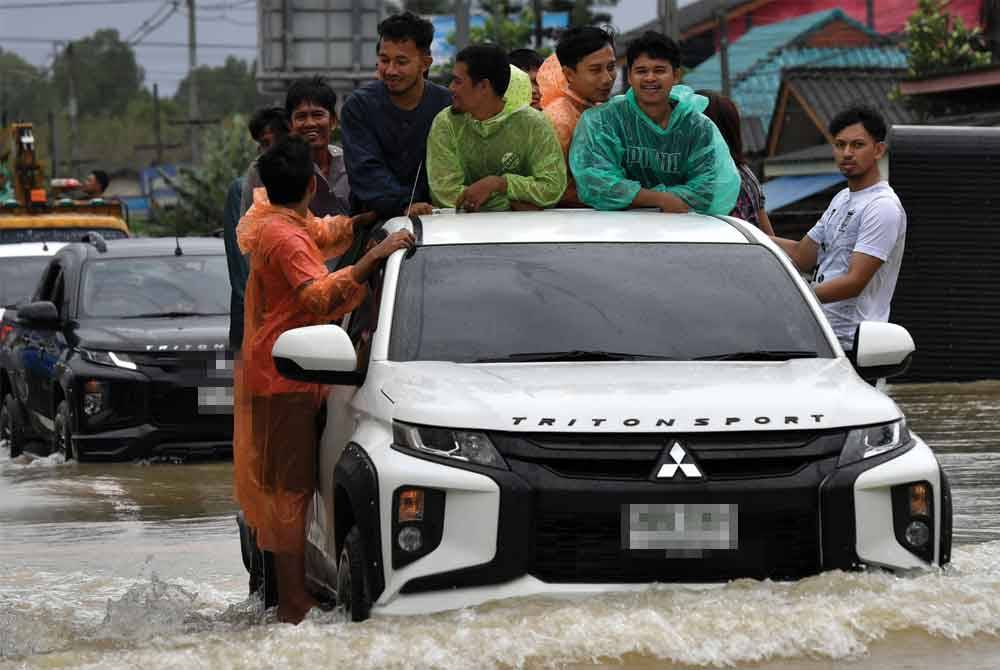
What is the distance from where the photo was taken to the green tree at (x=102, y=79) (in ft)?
614

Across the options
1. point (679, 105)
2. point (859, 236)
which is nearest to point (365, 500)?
point (679, 105)

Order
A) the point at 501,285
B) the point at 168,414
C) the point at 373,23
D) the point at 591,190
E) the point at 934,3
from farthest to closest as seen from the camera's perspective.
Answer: the point at 373,23, the point at 934,3, the point at 168,414, the point at 591,190, the point at 501,285

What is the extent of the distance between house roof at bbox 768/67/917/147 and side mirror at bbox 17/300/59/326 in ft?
94.1

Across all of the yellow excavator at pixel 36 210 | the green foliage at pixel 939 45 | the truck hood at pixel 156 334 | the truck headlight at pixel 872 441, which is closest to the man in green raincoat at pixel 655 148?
the truck headlight at pixel 872 441

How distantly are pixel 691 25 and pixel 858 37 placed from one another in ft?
33.1

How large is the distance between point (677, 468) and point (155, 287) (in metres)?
9.71

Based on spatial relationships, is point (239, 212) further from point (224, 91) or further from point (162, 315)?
point (224, 91)

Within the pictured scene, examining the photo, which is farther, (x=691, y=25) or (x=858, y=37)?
(x=691, y=25)

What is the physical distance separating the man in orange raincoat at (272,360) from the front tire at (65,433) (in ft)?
22.3

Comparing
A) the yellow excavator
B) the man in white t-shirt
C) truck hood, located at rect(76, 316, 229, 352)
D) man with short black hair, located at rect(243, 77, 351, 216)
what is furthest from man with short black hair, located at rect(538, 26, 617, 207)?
the yellow excavator

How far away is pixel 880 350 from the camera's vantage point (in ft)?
22.9

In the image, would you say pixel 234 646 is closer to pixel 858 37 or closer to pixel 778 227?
pixel 778 227

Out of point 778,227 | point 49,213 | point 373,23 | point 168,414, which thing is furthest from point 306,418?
point 373,23

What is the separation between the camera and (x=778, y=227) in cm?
2758
